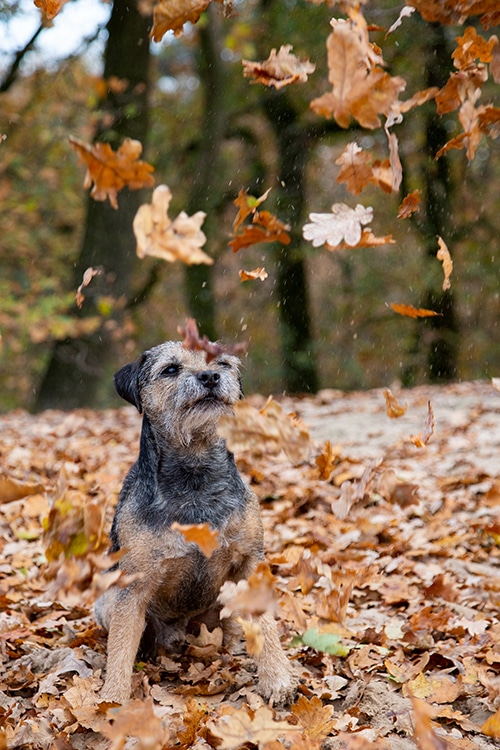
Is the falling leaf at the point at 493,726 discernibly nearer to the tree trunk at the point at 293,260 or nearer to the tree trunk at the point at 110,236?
the tree trunk at the point at 110,236

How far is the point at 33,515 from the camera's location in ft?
21.9

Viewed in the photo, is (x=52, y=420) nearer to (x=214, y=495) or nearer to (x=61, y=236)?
(x=214, y=495)

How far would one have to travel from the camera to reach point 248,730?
3092mm

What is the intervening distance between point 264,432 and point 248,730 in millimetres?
1245

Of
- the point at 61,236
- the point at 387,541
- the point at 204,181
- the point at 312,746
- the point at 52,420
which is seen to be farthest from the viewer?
the point at 61,236

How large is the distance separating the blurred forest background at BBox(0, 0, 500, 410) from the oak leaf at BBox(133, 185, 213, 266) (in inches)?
435

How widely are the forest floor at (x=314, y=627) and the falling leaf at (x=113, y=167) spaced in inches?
51.3

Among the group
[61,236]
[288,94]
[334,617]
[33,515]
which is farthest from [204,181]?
[334,617]

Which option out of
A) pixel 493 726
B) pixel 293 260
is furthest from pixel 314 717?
pixel 293 260

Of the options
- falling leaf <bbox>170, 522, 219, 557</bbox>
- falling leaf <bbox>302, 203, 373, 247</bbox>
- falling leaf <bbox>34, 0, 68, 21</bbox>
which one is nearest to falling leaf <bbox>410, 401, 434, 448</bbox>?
falling leaf <bbox>302, 203, 373, 247</bbox>

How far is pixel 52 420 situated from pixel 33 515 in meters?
5.53

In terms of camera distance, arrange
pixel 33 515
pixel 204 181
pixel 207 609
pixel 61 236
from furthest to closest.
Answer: pixel 61 236
pixel 204 181
pixel 33 515
pixel 207 609

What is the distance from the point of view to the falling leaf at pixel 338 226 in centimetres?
312

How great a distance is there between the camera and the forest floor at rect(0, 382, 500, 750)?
329cm
